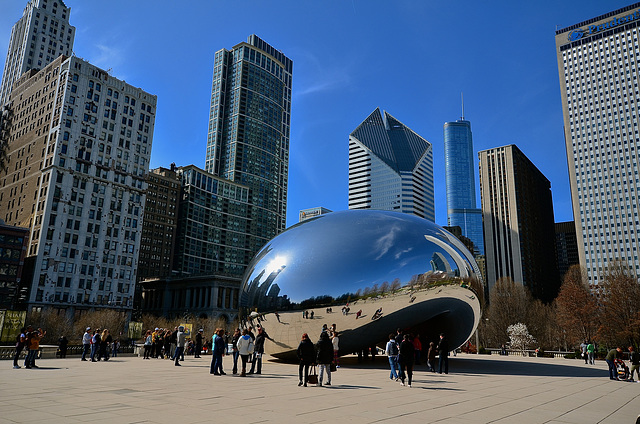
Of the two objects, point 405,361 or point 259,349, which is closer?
point 405,361

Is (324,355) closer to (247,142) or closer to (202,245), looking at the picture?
(202,245)

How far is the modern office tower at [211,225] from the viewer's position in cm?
15138

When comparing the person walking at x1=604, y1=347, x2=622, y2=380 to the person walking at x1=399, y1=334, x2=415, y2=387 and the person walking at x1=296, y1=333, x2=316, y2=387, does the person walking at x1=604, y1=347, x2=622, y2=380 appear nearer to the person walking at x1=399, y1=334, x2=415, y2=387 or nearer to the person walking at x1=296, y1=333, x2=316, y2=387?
the person walking at x1=399, y1=334, x2=415, y2=387

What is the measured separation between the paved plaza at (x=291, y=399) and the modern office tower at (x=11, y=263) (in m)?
79.9

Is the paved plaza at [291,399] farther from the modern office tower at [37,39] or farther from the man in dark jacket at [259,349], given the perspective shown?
the modern office tower at [37,39]

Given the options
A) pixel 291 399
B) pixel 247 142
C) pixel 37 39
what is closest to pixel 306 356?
pixel 291 399

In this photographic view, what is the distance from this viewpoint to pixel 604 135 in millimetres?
138750

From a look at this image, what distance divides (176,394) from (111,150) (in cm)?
10002

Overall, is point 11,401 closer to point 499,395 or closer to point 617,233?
point 499,395

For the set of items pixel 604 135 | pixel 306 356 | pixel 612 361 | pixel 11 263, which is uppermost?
pixel 604 135

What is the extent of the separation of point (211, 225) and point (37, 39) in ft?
264

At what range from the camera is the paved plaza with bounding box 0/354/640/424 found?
8.35 m

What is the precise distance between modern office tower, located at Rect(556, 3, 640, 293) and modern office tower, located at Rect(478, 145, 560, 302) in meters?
33.3

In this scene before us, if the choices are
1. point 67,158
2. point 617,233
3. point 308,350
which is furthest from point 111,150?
point 617,233
